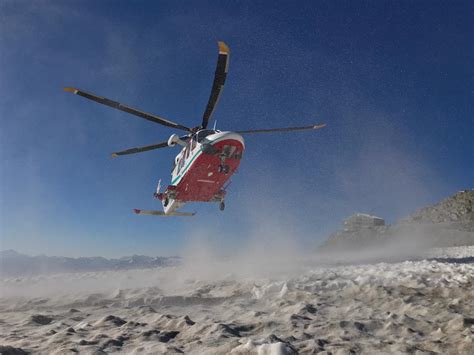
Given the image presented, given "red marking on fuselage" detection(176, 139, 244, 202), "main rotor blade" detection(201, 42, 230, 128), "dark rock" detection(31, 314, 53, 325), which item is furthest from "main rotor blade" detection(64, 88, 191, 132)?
"dark rock" detection(31, 314, 53, 325)

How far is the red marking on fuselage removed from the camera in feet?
70.8

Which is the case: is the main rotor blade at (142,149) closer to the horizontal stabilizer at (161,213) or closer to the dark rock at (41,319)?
the horizontal stabilizer at (161,213)

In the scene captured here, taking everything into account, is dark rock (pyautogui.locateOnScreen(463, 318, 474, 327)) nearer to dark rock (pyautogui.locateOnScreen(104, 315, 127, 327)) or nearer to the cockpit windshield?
dark rock (pyautogui.locateOnScreen(104, 315, 127, 327))

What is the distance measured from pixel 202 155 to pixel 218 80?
5.24 metres

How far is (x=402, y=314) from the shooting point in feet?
24.2

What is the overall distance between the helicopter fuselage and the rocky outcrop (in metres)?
26.5

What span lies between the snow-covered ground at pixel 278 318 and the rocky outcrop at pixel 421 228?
92.9 ft

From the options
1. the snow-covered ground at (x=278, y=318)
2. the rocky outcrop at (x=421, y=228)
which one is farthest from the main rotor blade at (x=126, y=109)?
the rocky outcrop at (x=421, y=228)

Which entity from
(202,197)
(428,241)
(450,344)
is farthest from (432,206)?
(450,344)

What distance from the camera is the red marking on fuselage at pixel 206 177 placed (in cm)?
2159

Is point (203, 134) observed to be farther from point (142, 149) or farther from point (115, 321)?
point (115, 321)

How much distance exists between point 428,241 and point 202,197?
28282 millimetres

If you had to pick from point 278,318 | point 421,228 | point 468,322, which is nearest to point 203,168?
point 278,318

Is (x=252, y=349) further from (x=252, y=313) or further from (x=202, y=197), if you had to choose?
(x=202, y=197)
